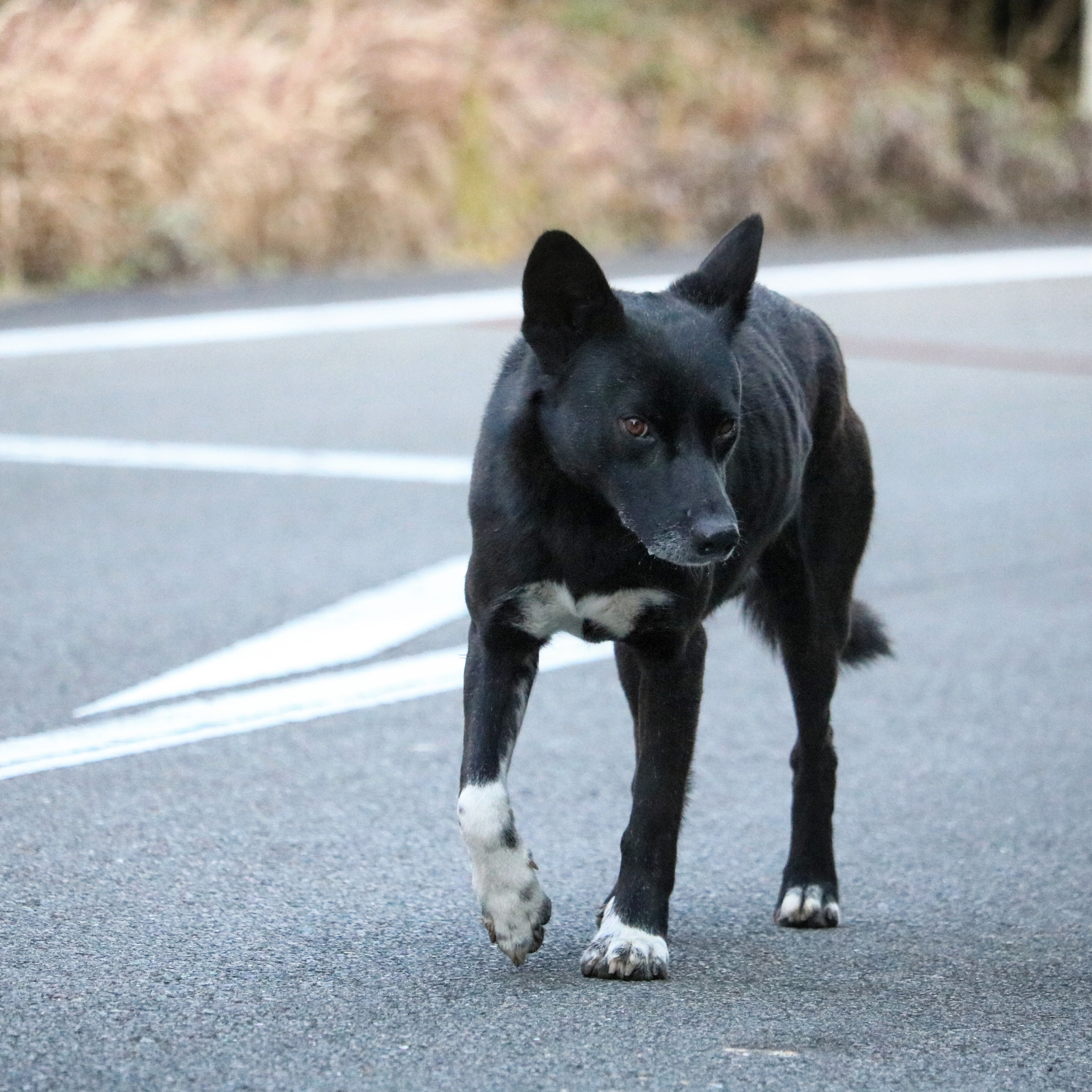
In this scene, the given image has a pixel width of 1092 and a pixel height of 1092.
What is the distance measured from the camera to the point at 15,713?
5.73 m

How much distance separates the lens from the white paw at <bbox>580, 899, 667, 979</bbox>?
3926 mm

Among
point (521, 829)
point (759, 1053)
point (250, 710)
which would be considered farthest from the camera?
point (250, 710)

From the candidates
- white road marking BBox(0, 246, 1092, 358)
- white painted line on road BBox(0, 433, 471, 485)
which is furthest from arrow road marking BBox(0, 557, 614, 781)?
white road marking BBox(0, 246, 1092, 358)

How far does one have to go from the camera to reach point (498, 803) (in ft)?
12.7

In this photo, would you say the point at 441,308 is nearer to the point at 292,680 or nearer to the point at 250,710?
the point at 292,680

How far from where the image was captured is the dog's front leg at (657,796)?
3990 millimetres

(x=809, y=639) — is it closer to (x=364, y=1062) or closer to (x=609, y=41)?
(x=364, y=1062)

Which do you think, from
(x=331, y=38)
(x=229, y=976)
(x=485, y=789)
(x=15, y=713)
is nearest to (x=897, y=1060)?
(x=485, y=789)

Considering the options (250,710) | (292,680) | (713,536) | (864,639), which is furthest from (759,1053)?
(292,680)

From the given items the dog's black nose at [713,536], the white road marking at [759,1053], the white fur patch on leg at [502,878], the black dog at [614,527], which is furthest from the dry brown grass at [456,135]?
the white road marking at [759,1053]

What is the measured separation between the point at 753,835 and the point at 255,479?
4.72m

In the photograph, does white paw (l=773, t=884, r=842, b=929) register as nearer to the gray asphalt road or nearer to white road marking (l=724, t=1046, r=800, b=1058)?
the gray asphalt road

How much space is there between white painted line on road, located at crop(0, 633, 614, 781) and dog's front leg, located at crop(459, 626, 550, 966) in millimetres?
1672

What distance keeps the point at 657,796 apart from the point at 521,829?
108cm
